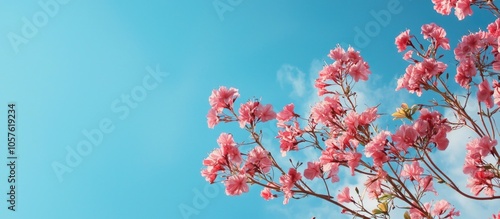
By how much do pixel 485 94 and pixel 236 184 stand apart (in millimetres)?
2188

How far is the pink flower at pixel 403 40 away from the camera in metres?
4.47

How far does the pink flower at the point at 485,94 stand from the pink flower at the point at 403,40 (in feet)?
2.43

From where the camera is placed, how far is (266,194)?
173 inches

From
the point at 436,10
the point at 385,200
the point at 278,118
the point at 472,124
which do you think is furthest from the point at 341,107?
the point at 436,10

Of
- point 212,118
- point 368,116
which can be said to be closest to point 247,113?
point 212,118

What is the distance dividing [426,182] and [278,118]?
4.46ft

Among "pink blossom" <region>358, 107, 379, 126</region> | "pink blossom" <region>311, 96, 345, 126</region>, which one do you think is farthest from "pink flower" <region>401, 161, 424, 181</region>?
"pink blossom" <region>311, 96, 345, 126</region>

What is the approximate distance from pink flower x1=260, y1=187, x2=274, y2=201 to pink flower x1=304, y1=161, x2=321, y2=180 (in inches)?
16.3

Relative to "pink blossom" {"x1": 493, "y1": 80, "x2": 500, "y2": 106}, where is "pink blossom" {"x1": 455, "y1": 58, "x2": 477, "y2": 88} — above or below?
above

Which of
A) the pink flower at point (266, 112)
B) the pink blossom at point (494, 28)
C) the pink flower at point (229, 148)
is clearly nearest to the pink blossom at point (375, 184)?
the pink flower at point (266, 112)

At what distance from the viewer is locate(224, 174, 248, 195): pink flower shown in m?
3.91

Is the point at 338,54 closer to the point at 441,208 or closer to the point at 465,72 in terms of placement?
the point at 465,72

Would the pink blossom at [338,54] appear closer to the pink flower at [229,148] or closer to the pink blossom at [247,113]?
the pink blossom at [247,113]

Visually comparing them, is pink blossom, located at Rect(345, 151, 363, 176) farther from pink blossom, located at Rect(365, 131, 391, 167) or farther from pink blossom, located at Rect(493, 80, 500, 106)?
pink blossom, located at Rect(493, 80, 500, 106)
